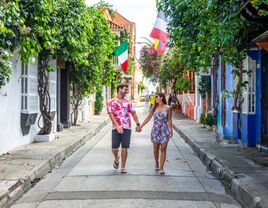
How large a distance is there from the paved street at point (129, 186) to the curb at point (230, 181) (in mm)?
153

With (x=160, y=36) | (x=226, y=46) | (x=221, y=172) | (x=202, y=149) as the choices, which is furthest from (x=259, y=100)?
(x=160, y=36)

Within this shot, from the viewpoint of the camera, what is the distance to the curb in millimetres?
7616

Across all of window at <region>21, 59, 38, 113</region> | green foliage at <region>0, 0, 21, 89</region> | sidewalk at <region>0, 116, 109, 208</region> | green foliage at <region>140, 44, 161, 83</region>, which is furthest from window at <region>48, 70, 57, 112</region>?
green foliage at <region>140, 44, 161, 83</region>

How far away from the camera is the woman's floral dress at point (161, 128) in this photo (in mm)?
10570

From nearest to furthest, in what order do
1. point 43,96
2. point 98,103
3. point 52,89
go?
point 43,96, point 52,89, point 98,103

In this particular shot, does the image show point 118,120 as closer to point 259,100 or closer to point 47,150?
point 47,150

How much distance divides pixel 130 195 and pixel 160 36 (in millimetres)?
14028

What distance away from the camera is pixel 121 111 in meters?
10.5

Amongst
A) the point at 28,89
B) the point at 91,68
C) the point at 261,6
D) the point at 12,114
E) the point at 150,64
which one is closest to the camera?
the point at 261,6

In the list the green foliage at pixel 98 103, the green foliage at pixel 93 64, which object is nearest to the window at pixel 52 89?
the green foliage at pixel 93 64

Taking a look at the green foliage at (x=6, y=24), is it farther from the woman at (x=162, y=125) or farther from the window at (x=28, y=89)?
the window at (x=28, y=89)

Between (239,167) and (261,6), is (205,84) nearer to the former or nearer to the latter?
(239,167)

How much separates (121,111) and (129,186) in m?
2.16

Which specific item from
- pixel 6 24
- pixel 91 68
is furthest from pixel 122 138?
pixel 91 68
